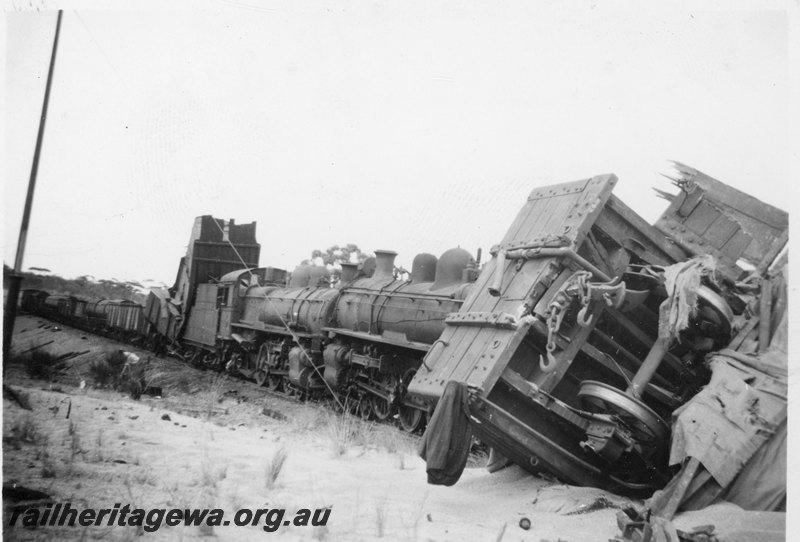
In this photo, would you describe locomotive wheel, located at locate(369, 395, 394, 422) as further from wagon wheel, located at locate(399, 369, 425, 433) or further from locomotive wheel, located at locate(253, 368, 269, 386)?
locomotive wheel, located at locate(253, 368, 269, 386)

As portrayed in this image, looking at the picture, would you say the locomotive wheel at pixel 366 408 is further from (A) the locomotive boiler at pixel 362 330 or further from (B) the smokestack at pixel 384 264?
(B) the smokestack at pixel 384 264

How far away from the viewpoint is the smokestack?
1235cm

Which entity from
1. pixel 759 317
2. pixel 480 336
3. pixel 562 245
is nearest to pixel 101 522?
pixel 480 336

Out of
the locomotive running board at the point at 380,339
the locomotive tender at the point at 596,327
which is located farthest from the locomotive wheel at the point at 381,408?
the locomotive tender at the point at 596,327

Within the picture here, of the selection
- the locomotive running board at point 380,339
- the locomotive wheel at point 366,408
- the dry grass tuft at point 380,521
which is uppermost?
the locomotive running board at point 380,339

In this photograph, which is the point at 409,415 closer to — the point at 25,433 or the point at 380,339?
the point at 380,339

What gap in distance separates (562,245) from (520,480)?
76.8 inches

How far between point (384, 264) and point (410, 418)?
138 inches

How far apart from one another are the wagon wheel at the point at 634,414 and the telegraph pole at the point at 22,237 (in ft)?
13.8

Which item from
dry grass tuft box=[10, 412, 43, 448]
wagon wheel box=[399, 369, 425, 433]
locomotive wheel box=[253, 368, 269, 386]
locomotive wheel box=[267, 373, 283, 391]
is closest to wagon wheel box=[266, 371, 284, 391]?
locomotive wheel box=[267, 373, 283, 391]

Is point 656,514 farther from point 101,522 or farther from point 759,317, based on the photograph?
point 101,522

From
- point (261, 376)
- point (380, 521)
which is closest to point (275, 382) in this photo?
point (261, 376)

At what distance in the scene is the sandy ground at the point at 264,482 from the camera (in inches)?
151

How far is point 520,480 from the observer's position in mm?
4992
